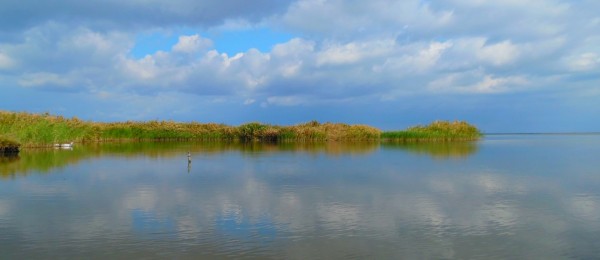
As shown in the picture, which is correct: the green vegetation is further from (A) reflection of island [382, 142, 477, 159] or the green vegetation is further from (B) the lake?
(B) the lake

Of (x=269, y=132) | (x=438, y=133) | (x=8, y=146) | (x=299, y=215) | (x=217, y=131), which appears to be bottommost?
(x=299, y=215)

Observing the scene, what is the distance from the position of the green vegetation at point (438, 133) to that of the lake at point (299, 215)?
28731 millimetres

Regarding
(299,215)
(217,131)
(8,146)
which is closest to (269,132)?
(217,131)

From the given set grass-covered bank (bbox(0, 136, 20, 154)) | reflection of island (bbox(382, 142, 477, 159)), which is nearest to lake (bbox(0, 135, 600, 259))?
grass-covered bank (bbox(0, 136, 20, 154))

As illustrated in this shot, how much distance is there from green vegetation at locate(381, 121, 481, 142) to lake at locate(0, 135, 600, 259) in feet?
94.3

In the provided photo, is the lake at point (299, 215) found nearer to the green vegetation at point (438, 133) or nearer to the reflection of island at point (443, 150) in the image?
the reflection of island at point (443, 150)

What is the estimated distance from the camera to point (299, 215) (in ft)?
29.4

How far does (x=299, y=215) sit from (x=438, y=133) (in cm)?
3817

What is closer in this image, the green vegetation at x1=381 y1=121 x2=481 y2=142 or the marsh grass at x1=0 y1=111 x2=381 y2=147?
the marsh grass at x1=0 y1=111 x2=381 y2=147

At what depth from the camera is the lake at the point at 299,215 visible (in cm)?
675

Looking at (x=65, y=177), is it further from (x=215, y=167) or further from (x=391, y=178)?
(x=391, y=178)

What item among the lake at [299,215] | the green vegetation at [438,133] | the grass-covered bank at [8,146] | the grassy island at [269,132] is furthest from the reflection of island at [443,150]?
the grass-covered bank at [8,146]

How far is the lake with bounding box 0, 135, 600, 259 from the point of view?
22.1ft

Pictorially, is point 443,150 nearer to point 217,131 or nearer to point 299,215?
point 299,215
